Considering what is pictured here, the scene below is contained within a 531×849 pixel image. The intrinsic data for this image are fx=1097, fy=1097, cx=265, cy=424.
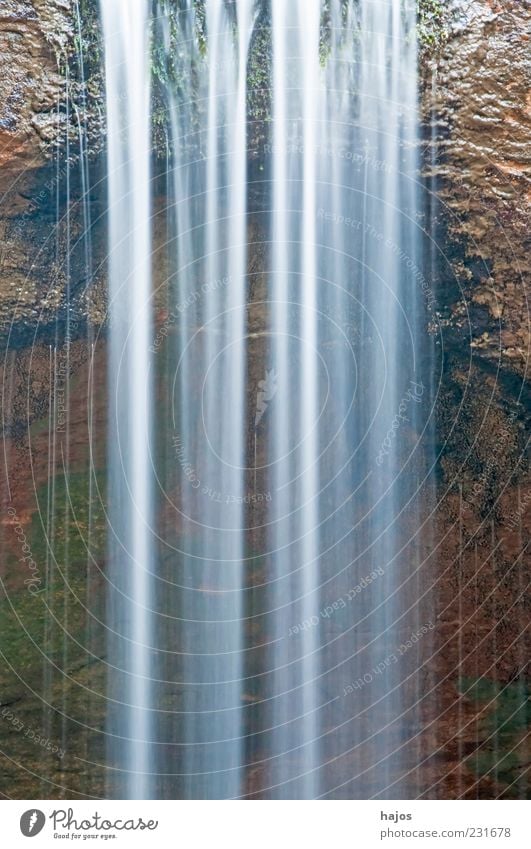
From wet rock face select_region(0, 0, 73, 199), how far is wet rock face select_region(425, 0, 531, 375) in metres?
2.31

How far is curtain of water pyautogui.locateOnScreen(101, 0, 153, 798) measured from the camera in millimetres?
6680

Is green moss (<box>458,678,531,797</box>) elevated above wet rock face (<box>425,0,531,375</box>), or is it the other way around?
wet rock face (<box>425,0,531,375</box>)

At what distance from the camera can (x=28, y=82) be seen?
6.71m

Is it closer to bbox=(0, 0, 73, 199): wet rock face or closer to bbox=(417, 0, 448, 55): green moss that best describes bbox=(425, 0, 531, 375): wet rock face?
bbox=(417, 0, 448, 55): green moss

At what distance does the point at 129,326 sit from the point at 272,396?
38.8 inches

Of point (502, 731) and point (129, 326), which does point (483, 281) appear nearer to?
point (129, 326)

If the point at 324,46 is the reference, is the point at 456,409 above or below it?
below

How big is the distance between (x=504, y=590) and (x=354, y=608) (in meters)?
0.93

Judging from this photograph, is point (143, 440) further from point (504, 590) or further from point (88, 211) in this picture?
point (504, 590)

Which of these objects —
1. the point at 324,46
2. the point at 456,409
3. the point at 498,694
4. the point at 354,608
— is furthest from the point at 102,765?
the point at 324,46

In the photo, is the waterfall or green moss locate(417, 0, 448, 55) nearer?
the waterfall

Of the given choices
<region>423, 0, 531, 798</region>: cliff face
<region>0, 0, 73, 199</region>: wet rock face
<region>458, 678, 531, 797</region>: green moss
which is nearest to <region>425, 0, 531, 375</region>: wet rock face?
<region>423, 0, 531, 798</region>: cliff face

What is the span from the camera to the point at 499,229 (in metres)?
6.84

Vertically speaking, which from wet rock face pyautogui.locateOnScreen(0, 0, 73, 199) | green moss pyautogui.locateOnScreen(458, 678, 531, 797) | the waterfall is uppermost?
wet rock face pyautogui.locateOnScreen(0, 0, 73, 199)
